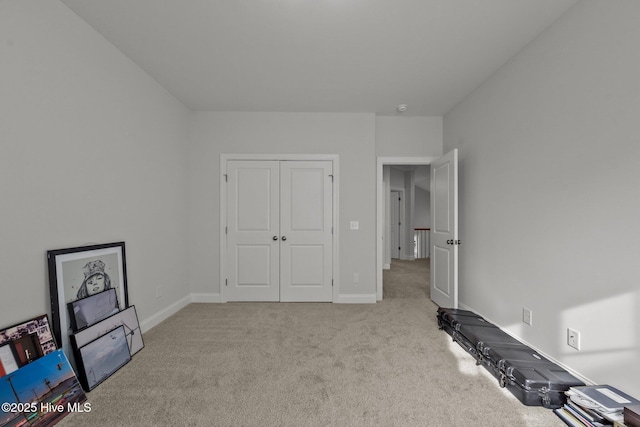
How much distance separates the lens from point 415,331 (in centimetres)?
285

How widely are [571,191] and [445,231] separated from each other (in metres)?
1.54

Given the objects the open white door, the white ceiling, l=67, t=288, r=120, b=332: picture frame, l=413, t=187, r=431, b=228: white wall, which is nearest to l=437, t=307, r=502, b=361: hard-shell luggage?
the open white door

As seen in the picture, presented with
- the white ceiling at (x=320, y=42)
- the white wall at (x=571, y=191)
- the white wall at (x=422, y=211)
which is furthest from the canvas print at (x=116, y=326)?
the white wall at (x=422, y=211)

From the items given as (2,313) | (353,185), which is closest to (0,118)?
(2,313)

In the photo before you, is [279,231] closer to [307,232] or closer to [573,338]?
[307,232]

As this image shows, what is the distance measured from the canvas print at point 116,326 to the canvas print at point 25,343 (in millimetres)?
149

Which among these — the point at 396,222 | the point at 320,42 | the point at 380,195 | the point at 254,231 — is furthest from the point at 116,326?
the point at 396,222

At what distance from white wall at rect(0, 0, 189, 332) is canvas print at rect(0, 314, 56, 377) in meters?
0.08

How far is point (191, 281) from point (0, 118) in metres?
2.69

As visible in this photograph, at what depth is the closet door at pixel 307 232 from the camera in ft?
12.6

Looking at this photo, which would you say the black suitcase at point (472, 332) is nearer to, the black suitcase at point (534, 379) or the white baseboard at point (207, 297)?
the black suitcase at point (534, 379)

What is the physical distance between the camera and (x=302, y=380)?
6.51 ft

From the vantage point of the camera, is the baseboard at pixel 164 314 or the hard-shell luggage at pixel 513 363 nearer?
the hard-shell luggage at pixel 513 363

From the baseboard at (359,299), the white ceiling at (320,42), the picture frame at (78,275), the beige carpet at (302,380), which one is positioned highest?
the white ceiling at (320,42)
